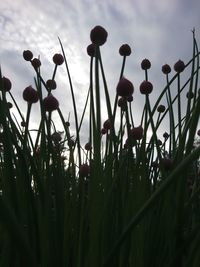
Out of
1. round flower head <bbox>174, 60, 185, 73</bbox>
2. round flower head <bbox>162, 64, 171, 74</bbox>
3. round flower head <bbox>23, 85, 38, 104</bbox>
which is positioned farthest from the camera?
round flower head <bbox>162, 64, 171, 74</bbox>

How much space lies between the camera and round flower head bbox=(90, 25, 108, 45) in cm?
92

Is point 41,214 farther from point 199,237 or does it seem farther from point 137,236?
point 199,237

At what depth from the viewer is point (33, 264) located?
2.12ft

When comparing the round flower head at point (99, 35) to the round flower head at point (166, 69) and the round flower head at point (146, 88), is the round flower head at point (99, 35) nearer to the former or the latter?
the round flower head at point (146, 88)

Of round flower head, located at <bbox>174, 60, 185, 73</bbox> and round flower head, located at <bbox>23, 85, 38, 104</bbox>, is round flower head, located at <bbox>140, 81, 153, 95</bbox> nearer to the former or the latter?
round flower head, located at <bbox>174, 60, 185, 73</bbox>

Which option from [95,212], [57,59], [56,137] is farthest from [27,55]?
[95,212]

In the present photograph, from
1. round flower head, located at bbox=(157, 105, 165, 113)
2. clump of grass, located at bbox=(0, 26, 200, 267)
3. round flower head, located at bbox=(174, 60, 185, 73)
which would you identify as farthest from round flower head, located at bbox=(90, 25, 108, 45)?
round flower head, located at bbox=(157, 105, 165, 113)

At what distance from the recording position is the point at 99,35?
0.92m

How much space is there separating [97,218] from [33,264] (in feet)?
0.50

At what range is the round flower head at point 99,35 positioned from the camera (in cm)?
92

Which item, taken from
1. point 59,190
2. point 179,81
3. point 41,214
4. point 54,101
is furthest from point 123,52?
point 41,214

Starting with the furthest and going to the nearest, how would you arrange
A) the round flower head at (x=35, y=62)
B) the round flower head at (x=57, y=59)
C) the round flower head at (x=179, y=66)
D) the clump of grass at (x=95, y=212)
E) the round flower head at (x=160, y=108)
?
the round flower head at (x=160, y=108)
the round flower head at (x=57, y=59)
the round flower head at (x=179, y=66)
the round flower head at (x=35, y=62)
the clump of grass at (x=95, y=212)

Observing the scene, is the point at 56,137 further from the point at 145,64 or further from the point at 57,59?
the point at 145,64

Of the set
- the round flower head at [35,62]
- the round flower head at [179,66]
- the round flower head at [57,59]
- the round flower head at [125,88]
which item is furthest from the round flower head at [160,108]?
the round flower head at [125,88]
